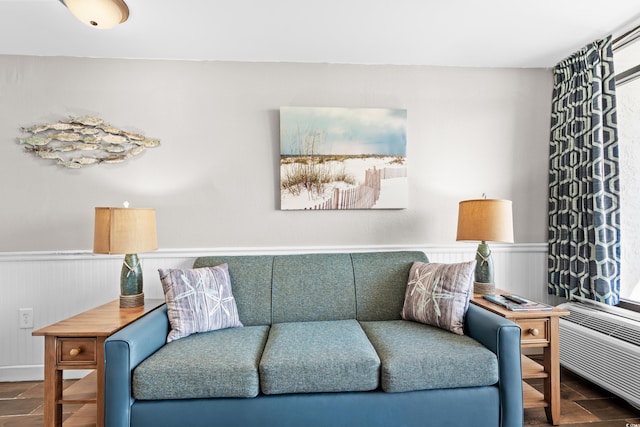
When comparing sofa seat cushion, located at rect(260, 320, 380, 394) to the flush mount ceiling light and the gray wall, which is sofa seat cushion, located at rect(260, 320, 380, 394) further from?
the flush mount ceiling light

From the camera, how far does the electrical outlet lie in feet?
7.71

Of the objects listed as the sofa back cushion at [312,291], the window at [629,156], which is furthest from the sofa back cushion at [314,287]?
the window at [629,156]

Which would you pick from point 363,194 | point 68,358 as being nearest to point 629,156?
point 363,194

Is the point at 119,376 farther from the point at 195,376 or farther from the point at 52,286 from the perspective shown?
the point at 52,286

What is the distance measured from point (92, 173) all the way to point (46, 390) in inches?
57.3

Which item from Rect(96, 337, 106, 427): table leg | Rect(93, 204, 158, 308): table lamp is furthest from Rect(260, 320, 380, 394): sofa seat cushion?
Rect(93, 204, 158, 308): table lamp

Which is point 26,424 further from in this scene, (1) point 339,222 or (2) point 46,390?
(1) point 339,222

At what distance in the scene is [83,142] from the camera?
2402 millimetres

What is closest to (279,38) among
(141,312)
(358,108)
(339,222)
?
(358,108)

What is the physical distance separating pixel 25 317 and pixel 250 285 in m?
1.67

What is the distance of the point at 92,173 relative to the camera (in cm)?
241

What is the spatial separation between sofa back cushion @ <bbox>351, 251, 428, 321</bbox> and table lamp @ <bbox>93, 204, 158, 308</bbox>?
1.34 m

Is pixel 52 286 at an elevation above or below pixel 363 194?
below

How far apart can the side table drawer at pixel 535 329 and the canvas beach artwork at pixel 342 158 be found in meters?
1.10
